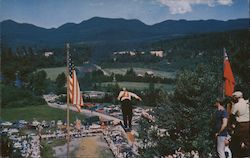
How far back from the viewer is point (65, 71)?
399 centimetres

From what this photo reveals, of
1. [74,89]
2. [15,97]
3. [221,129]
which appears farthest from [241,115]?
[15,97]

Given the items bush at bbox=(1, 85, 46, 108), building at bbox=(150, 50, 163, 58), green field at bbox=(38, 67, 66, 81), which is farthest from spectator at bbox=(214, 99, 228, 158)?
bush at bbox=(1, 85, 46, 108)

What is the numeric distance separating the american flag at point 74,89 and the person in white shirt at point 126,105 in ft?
1.28

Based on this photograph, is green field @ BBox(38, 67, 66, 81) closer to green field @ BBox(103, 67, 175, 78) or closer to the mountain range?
the mountain range

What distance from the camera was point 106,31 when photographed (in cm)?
420

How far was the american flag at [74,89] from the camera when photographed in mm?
3969

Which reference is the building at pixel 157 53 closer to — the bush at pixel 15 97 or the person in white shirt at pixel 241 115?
the person in white shirt at pixel 241 115

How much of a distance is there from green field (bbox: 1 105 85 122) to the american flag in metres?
0.10

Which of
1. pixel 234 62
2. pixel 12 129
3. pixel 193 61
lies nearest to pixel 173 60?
pixel 193 61

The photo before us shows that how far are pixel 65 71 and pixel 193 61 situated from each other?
1.26m

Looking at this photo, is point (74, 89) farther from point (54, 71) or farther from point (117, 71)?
point (117, 71)

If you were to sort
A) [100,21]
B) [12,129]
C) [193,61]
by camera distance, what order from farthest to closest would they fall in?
[193,61]
[100,21]
[12,129]

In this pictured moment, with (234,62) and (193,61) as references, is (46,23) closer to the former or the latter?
(193,61)

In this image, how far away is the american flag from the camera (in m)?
3.97
